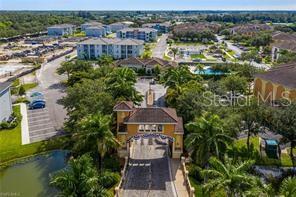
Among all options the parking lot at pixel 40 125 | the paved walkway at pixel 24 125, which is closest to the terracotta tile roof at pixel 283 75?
the parking lot at pixel 40 125

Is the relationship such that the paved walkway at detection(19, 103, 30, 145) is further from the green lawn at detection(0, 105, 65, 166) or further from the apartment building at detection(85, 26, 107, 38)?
the apartment building at detection(85, 26, 107, 38)

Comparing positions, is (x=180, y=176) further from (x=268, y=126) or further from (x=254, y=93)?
(x=254, y=93)

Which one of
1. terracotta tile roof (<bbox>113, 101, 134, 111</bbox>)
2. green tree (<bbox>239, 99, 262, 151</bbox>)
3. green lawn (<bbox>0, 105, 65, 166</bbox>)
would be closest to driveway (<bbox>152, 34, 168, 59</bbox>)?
green lawn (<bbox>0, 105, 65, 166</bbox>)

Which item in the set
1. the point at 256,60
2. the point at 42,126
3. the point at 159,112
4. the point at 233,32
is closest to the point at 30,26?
the point at 233,32

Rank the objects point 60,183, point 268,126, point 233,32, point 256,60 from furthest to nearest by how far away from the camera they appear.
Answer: point 233,32, point 256,60, point 268,126, point 60,183

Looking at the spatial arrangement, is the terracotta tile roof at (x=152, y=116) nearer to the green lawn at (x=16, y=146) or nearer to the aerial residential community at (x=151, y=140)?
the aerial residential community at (x=151, y=140)
